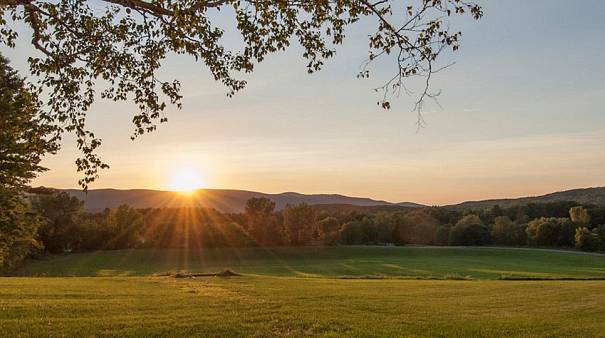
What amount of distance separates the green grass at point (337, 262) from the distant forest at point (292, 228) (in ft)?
18.6

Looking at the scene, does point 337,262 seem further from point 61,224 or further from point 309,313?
point 309,313

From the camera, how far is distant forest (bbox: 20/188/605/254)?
280 feet

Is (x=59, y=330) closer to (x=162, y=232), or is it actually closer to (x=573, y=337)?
(x=573, y=337)

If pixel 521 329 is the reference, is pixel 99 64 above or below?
above

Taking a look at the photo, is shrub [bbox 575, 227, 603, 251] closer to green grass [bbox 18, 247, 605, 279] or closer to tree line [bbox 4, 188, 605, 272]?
tree line [bbox 4, 188, 605, 272]

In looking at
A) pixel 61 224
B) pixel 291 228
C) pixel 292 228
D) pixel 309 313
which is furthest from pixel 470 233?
pixel 309 313

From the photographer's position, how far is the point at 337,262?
7912 cm

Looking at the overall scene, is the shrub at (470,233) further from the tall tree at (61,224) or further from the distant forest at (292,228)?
the tall tree at (61,224)

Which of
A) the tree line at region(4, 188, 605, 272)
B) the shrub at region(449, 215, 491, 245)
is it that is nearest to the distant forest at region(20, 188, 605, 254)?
the tree line at region(4, 188, 605, 272)

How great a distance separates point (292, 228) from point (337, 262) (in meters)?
25.7

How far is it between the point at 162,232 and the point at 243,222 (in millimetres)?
21454

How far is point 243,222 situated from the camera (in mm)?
113062

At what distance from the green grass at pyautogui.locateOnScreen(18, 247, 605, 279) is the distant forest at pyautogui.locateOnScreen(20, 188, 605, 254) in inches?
223

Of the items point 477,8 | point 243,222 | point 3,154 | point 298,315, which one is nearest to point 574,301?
point 298,315
